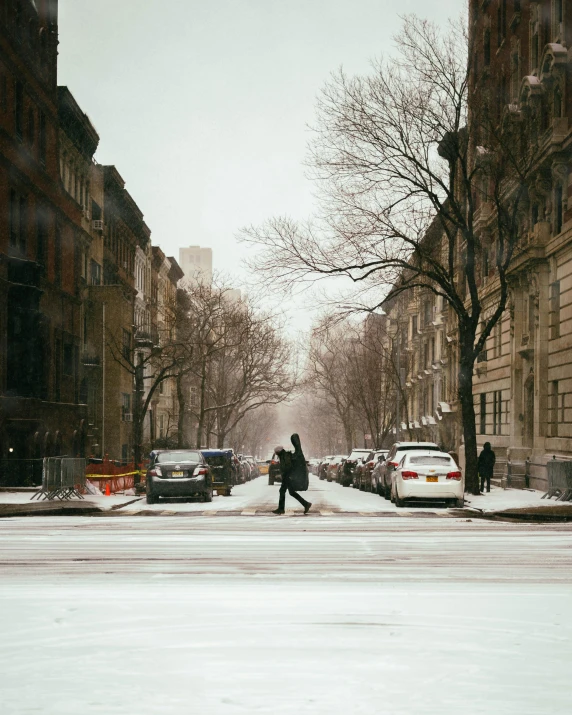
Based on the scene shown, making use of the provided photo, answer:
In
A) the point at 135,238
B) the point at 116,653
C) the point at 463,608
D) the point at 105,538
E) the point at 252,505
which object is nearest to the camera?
the point at 116,653

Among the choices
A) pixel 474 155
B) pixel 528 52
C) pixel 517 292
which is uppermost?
pixel 528 52

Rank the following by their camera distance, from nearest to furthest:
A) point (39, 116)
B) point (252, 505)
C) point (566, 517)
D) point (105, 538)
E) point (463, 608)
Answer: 1. point (463, 608)
2. point (105, 538)
3. point (566, 517)
4. point (252, 505)
5. point (39, 116)

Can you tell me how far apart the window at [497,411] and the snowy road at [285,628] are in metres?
34.1

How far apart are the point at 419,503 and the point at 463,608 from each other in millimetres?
20860

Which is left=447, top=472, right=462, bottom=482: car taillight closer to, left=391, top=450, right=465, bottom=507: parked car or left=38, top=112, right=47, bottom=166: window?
left=391, top=450, right=465, bottom=507: parked car

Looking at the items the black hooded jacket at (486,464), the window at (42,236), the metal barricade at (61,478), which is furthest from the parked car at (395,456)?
the window at (42,236)

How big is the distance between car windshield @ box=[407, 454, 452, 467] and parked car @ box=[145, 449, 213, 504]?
6029 millimetres

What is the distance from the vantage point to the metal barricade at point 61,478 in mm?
30422

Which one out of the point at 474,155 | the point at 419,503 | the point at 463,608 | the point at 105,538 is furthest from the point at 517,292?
the point at 463,608

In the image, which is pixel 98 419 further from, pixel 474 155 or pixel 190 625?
pixel 190 625

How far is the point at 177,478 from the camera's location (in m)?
31.1

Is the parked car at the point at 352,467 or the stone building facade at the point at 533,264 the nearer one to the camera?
the stone building facade at the point at 533,264

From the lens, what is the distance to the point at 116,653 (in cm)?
833

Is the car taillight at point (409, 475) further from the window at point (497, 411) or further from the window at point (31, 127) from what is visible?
the window at point (497, 411)
